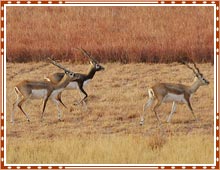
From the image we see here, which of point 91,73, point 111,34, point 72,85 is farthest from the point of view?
point 111,34

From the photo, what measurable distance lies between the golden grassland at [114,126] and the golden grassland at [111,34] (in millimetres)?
316

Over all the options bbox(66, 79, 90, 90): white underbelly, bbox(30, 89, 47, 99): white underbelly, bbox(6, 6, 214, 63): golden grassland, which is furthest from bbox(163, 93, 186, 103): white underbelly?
bbox(6, 6, 214, 63): golden grassland

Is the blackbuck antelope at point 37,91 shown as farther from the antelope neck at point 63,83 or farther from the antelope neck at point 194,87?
the antelope neck at point 194,87

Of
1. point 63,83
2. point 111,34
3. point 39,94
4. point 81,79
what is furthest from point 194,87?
point 111,34

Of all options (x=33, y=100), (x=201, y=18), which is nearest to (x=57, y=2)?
(x=33, y=100)

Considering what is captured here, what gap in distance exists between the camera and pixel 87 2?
43.2 ft

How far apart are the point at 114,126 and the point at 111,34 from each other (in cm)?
439

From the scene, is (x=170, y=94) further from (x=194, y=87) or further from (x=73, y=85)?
(x=73, y=85)

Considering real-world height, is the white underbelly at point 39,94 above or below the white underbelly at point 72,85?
below

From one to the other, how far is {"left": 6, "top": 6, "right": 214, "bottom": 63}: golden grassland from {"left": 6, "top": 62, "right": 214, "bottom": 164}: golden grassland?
1.04ft

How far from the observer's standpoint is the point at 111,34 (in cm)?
1822

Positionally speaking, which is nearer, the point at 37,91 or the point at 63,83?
the point at 37,91

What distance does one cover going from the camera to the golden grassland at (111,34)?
17594 mm

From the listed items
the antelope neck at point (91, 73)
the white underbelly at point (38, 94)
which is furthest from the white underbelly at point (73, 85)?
the white underbelly at point (38, 94)
